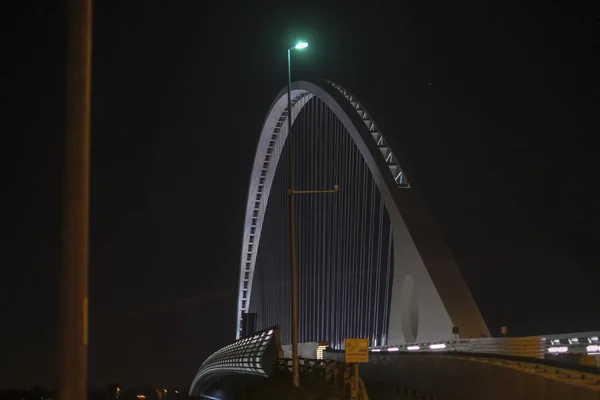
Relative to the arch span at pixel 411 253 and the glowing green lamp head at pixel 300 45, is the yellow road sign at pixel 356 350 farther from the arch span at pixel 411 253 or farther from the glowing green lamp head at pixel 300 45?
the arch span at pixel 411 253

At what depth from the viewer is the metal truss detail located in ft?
120

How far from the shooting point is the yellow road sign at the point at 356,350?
17.0 m

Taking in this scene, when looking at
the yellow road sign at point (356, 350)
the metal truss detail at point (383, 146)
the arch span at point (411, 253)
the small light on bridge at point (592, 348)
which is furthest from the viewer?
the metal truss detail at point (383, 146)

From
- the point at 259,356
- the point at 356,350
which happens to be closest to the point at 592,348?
the point at 356,350

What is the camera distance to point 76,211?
269 inches

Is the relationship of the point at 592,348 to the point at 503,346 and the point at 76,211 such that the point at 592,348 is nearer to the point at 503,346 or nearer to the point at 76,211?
the point at 503,346

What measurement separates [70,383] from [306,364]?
22046 mm

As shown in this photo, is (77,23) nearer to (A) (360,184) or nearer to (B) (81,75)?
(B) (81,75)

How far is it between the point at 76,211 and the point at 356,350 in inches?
431

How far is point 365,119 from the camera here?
129 feet

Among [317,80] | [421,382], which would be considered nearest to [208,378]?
[317,80]

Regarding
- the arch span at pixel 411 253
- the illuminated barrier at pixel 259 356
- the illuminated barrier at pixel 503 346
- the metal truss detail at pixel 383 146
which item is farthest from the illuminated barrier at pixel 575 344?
the illuminated barrier at pixel 259 356

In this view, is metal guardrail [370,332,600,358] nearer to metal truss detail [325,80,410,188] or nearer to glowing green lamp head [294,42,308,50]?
metal truss detail [325,80,410,188]

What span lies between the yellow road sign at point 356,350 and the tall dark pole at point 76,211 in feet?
34.7
